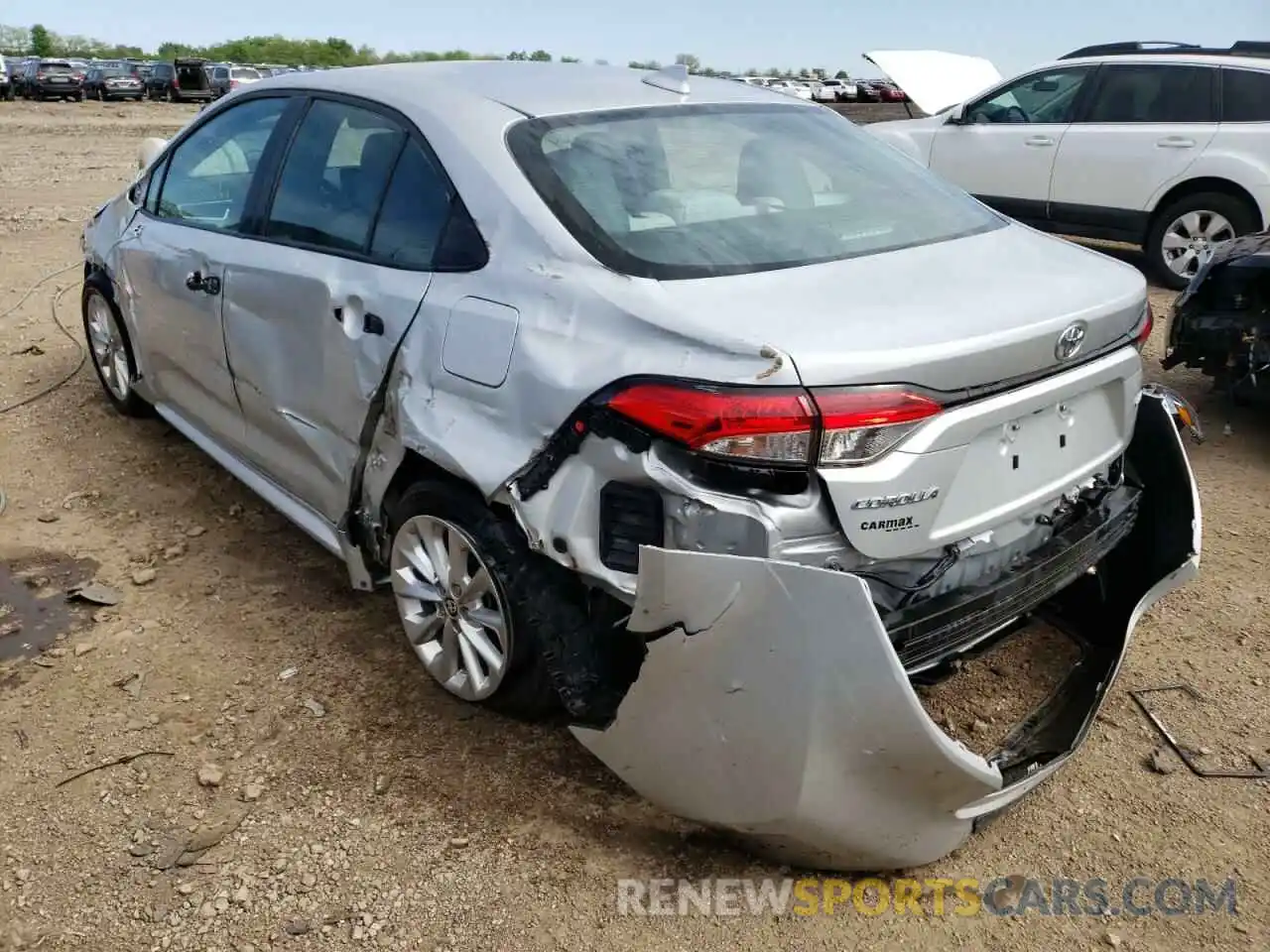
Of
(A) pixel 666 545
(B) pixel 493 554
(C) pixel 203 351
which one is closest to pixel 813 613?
(A) pixel 666 545

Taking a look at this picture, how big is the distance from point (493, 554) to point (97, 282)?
129 inches

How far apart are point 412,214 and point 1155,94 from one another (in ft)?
24.1

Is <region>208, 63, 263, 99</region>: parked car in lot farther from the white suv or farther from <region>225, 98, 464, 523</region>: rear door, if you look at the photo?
<region>225, 98, 464, 523</region>: rear door

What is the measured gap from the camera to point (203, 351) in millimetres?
3812

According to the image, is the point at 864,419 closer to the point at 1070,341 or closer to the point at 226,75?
the point at 1070,341

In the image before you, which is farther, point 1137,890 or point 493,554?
point 493,554

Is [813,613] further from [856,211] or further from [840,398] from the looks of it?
[856,211]

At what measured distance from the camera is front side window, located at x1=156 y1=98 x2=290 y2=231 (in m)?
3.61

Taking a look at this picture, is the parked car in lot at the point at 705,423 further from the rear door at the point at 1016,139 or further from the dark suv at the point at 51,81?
the dark suv at the point at 51,81

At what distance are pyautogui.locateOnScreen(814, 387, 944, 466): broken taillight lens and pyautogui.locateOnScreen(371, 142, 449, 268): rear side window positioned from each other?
120 cm

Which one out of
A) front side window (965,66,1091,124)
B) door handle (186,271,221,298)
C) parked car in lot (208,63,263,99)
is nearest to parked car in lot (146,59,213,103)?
parked car in lot (208,63,263,99)

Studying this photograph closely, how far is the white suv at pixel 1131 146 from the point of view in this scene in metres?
7.83

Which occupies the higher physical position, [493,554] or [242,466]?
[493,554]

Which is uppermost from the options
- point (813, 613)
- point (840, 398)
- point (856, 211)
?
point (856, 211)
